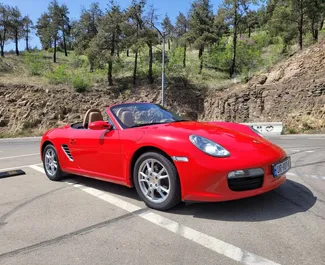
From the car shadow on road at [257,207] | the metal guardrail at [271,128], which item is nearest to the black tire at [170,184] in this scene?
the car shadow on road at [257,207]

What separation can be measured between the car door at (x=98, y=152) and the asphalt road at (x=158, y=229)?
38 cm

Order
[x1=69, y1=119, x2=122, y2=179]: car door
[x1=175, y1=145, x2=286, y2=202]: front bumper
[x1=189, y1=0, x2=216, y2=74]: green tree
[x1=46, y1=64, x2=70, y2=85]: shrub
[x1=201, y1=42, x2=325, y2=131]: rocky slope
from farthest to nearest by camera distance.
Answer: [x1=189, y1=0, x2=216, y2=74]: green tree
[x1=46, y1=64, x2=70, y2=85]: shrub
[x1=201, y1=42, x2=325, y2=131]: rocky slope
[x1=69, y1=119, x2=122, y2=179]: car door
[x1=175, y1=145, x2=286, y2=202]: front bumper

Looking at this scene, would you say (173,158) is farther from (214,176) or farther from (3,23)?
(3,23)

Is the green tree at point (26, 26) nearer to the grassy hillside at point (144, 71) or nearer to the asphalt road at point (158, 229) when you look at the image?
the grassy hillside at point (144, 71)

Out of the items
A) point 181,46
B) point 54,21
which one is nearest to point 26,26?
point 54,21

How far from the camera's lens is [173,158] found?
364 centimetres

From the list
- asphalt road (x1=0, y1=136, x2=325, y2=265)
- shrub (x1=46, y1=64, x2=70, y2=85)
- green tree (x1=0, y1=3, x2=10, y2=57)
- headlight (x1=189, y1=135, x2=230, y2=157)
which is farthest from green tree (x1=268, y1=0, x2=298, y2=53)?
green tree (x1=0, y1=3, x2=10, y2=57)

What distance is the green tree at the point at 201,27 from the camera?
36.5 metres

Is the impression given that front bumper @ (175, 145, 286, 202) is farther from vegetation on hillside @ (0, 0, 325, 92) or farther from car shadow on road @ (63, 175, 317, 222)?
vegetation on hillside @ (0, 0, 325, 92)

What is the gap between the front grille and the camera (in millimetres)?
3441

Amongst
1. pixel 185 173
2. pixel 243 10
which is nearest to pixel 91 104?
pixel 243 10

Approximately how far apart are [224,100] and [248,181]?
2343 cm

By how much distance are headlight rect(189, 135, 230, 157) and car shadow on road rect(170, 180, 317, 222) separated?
2.27 feet

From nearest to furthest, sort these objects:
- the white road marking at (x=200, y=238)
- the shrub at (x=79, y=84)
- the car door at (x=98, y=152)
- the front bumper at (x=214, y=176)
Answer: the white road marking at (x=200, y=238) → the front bumper at (x=214, y=176) → the car door at (x=98, y=152) → the shrub at (x=79, y=84)
